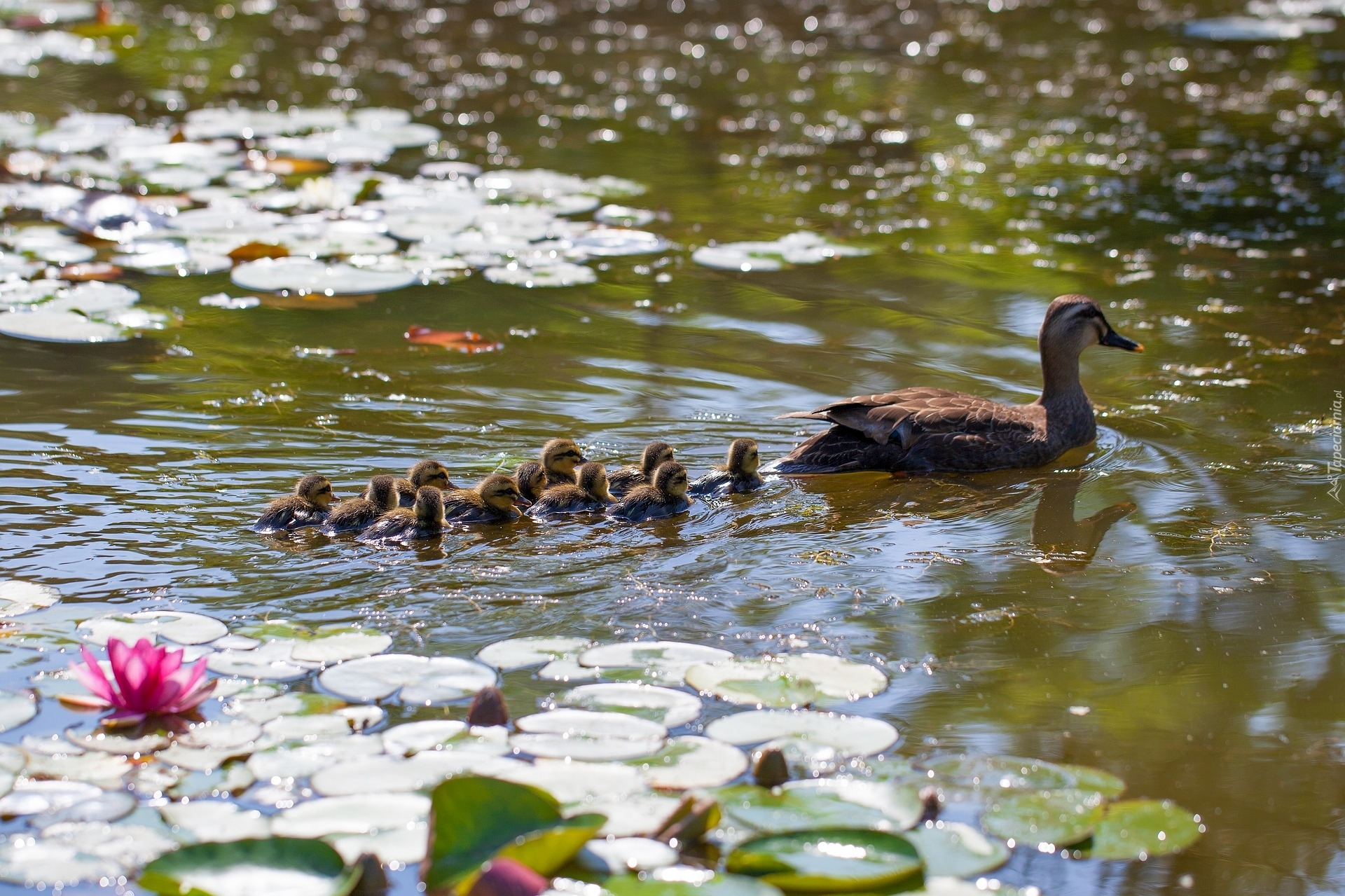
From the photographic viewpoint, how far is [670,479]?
5.61 meters

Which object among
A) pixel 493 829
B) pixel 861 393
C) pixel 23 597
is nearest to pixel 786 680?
pixel 493 829

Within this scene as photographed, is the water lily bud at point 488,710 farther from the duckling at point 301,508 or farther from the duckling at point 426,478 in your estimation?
the duckling at point 426,478

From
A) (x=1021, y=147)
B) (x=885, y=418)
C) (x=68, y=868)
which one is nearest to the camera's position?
(x=68, y=868)

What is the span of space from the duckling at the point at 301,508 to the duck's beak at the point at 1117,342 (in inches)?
140

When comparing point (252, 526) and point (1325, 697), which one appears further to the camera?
point (252, 526)

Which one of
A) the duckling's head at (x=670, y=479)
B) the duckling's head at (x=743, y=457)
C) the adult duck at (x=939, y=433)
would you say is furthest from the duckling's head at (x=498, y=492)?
the adult duck at (x=939, y=433)

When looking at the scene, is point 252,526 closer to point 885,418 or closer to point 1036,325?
point 885,418

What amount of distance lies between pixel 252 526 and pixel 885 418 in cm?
255

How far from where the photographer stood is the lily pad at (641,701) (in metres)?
3.92

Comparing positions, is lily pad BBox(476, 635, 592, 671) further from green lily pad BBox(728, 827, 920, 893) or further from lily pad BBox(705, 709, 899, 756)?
green lily pad BBox(728, 827, 920, 893)

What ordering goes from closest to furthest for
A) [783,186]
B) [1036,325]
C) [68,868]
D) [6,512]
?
[68,868]
[6,512]
[1036,325]
[783,186]

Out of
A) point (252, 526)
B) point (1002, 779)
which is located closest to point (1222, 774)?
point (1002, 779)

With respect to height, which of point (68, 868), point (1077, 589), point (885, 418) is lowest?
point (68, 868)

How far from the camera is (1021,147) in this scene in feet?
38.1
